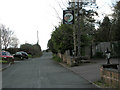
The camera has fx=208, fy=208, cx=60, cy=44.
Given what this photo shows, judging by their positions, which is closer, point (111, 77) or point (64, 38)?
point (111, 77)

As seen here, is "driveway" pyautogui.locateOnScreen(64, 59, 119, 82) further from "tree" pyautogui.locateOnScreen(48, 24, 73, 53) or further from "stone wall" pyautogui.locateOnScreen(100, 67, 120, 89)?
"tree" pyautogui.locateOnScreen(48, 24, 73, 53)

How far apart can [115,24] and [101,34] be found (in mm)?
6058

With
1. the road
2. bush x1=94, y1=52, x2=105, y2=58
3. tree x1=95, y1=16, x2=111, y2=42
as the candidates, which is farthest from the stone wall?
tree x1=95, y1=16, x2=111, y2=42

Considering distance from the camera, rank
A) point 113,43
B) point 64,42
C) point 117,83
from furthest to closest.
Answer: point 64,42 < point 113,43 < point 117,83

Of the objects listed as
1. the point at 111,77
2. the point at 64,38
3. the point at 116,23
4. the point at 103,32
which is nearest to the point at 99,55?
the point at 116,23

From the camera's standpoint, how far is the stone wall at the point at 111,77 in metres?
8.30

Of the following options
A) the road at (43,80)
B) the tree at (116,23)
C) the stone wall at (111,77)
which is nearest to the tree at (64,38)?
the tree at (116,23)

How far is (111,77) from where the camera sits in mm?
9047

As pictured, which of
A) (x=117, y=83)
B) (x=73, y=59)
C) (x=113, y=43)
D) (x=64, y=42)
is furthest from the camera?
(x=64, y=42)

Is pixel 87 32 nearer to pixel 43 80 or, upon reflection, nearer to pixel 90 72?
pixel 90 72

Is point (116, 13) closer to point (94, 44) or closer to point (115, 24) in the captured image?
point (115, 24)

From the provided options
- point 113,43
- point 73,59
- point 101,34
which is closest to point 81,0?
point 73,59

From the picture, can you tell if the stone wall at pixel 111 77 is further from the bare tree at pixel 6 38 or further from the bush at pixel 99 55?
the bare tree at pixel 6 38

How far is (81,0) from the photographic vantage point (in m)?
22.7
